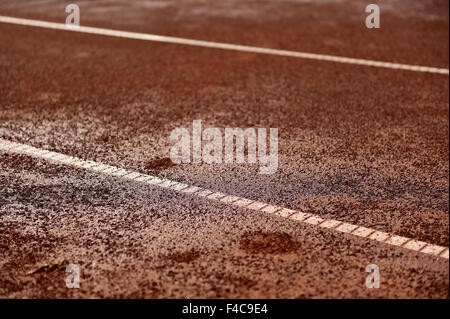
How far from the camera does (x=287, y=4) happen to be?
11672 mm

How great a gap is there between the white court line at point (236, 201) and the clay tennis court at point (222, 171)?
0.05 ft

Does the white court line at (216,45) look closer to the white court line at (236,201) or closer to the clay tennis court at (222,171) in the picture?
the clay tennis court at (222,171)

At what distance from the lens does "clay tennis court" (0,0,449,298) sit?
339 cm

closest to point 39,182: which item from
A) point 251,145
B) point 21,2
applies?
point 251,145

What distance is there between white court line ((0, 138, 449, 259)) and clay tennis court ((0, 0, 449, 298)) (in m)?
0.02

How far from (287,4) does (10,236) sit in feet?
29.6

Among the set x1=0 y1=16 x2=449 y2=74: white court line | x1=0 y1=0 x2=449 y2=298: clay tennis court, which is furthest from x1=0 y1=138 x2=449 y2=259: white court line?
x1=0 y1=16 x2=449 y2=74: white court line

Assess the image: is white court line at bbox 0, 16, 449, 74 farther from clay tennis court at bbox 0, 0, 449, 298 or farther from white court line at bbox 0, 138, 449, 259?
white court line at bbox 0, 138, 449, 259

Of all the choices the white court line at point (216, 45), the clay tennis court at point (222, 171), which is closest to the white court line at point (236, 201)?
the clay tennis court at point (222, 171)

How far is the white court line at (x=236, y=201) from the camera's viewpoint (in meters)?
3.67

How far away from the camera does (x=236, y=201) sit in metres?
4.22

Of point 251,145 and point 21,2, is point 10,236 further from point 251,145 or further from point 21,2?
point 21,2

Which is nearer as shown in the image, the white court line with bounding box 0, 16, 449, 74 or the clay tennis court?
the clay tennis court
